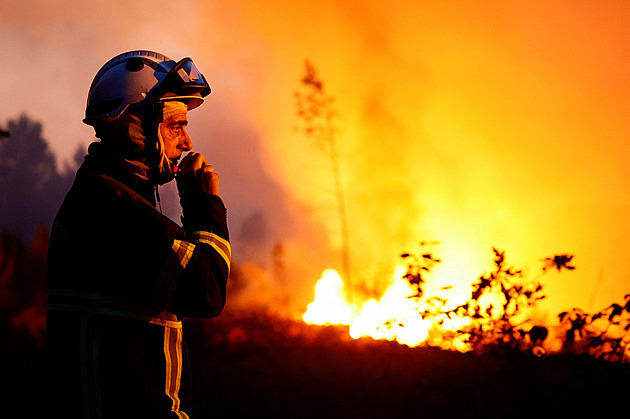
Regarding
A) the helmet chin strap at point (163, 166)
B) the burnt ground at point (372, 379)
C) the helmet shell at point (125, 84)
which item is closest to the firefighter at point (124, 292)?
the helmet chin strap at point (163, 166)

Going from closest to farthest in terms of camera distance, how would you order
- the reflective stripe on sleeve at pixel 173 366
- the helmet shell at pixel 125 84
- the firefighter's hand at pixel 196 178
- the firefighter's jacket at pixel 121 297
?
the firefighter's jacket at pixel 121 297
the reflective stripe on sleeve at pixel 173 366
the firefighter's hand at pixel 196 178
the helmet shell at pixel 125 84

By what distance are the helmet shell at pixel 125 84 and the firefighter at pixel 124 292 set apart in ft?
1.42

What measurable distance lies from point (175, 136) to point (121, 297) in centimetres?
93

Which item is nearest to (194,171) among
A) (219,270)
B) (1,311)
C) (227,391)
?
(219,270)

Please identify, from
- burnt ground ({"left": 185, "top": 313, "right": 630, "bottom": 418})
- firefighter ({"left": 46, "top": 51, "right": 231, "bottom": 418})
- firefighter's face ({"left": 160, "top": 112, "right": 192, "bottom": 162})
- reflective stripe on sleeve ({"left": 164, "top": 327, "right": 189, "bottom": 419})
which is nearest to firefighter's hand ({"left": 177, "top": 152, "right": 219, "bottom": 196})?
firefighter ({"left": 46, "top": 51, "right": 231, "bottom": 418})

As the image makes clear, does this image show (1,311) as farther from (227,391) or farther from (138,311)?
(138,311)

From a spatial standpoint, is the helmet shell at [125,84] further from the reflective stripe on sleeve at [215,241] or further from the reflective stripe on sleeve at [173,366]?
the reflective stripe on sleeve at [173,366]

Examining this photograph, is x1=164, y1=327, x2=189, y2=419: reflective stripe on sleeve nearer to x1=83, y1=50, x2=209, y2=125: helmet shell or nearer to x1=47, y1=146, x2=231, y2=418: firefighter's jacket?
x1=47, y1=146, x2=231, y2=418: firefighter's jacket

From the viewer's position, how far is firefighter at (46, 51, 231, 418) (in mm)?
2330

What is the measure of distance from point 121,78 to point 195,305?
132 cm

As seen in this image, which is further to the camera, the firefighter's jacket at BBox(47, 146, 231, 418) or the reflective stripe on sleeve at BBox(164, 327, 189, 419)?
the reflective stripe on sleeve at BBox(164, 327, 189, 419)

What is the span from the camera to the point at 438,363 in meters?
9.16

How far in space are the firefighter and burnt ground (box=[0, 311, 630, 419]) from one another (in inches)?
12.9

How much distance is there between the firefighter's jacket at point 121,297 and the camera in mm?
2328
